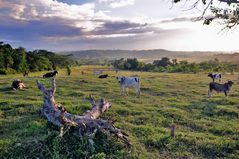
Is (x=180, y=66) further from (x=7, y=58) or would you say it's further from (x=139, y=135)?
(x=139, y=135)

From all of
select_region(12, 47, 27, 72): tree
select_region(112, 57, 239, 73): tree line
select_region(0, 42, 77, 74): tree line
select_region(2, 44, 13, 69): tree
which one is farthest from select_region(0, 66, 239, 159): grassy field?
select_region(112, 57, 239, 73): tree line

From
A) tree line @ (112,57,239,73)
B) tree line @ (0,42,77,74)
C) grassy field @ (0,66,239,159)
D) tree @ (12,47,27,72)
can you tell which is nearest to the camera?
grassy field @ (0,66,239,159)

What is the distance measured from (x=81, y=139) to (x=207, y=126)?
668 cm

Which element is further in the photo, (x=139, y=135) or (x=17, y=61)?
(x=17, y=61)

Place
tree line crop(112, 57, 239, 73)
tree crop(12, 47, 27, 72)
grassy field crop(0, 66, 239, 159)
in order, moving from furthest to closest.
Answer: tree line crop(112, 57, 239, 73)
tree crop(12, 47, 27, 72)
grassy field crop(0, 66, 239, 159)

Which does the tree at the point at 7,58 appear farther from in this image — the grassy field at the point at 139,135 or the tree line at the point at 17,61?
the grassy field at the point at 139,135

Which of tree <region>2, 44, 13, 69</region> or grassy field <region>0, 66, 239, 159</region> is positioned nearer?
grassy field <region>0, 66, 239, 159</region>

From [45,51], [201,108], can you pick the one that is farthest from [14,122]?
[45,51]

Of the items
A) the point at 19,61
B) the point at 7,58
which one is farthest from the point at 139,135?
the point at 19,61

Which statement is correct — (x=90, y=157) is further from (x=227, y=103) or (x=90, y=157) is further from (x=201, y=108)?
(x=227, y=103)

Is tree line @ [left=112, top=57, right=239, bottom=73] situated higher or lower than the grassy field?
lower

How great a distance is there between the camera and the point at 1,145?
32.3ft

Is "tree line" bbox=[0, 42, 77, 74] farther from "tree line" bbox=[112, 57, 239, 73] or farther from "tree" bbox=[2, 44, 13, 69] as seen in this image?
"tree line" bbox=[112, 57, 239, 73]

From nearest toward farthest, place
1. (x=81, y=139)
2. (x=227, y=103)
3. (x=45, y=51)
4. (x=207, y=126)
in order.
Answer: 1. (x=81, y=139)
2. (x=207, y=126)
3. (x=227, y=103)
4. (x=45, y=51)
